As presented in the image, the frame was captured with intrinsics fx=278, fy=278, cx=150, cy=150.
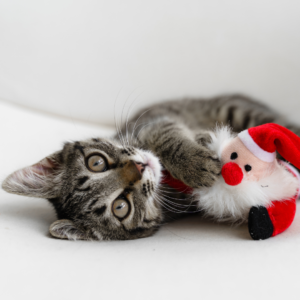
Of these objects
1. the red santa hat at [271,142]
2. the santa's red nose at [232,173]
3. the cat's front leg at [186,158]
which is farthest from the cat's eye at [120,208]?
the red santa hat at [271,142]

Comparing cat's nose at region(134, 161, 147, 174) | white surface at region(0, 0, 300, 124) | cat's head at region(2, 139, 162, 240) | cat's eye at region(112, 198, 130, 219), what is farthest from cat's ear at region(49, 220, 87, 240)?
white surface at region(0, 0, 300, 124)

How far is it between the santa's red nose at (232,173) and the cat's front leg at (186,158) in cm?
6

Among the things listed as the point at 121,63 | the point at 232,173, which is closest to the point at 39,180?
the point at 232,173

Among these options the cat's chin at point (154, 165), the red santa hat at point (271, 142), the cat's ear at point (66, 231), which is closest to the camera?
the red santa hat at point (271, 142)

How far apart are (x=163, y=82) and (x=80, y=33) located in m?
0.66

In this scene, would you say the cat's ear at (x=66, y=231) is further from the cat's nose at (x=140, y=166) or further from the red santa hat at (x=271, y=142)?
the red santa hat at (x=271, y=142)

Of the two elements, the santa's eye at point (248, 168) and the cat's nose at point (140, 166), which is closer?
the santa's eye at point (248, 168)

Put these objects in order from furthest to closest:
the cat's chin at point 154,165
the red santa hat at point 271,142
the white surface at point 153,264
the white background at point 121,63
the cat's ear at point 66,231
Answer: the white background at point 121,63 < the cat's chin at point 154,165 < the cat's ear at point 66,231 < the red santa hat at point 271,142 < the white surface at point 153,264

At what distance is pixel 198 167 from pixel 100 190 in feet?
1.23

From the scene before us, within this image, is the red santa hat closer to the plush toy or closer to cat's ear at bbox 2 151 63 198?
the plush toy

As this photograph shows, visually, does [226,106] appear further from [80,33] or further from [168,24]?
[80,33]

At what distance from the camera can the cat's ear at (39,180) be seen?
1.05m

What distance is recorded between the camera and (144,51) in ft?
6.48

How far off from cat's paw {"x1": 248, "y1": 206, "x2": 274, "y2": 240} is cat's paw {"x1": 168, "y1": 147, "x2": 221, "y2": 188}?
17cm
